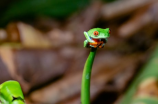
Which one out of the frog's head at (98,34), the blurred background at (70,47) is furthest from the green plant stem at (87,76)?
the blurred background at (70,47)

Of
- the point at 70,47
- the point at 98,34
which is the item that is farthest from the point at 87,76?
the point at 70,47

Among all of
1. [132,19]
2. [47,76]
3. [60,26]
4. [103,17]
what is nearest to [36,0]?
[60,26]

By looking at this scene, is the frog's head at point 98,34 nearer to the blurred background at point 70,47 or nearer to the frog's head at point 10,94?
the frog's head at point 10,94

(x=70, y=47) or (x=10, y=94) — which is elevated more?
(x=70, y=47)

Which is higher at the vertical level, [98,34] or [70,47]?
[70,47]

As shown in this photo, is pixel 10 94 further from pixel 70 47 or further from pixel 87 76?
pixel 70 47

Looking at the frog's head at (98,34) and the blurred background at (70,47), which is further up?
the blurred background at (70,47)

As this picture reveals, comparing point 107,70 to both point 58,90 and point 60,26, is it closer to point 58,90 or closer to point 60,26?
point 58,90

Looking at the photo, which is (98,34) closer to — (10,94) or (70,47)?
(10,94)

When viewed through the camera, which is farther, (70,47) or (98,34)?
(70,47)
